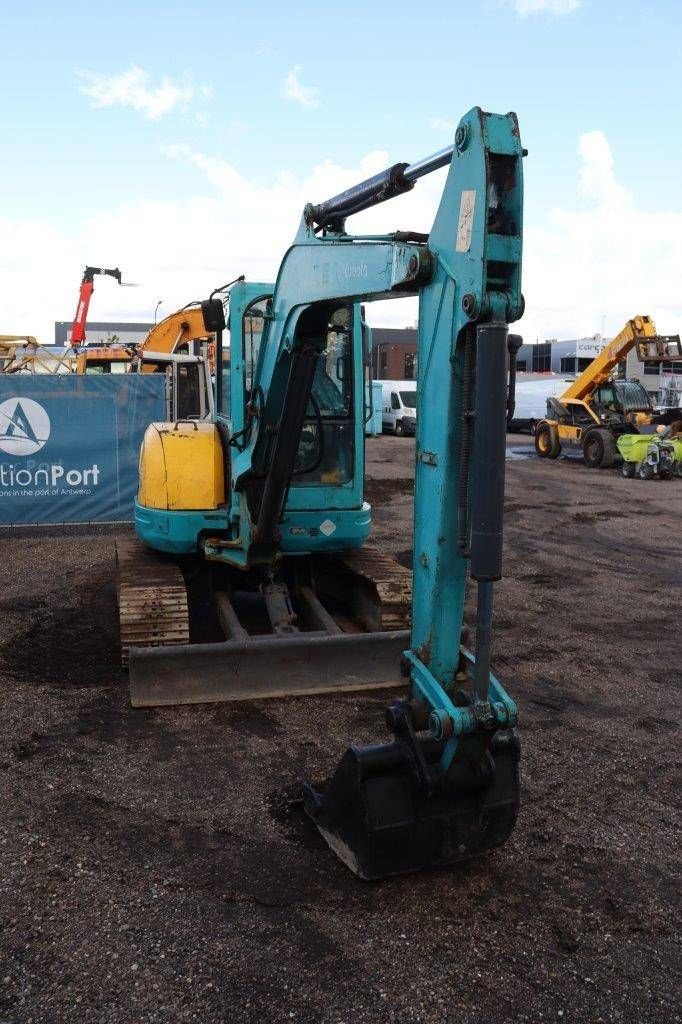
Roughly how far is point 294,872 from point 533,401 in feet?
103

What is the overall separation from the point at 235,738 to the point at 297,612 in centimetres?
223

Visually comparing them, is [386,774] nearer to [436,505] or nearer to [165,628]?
[436,505]

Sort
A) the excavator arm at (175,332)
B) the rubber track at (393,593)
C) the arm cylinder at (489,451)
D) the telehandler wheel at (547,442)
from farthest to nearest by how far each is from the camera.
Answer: the telehandler wheel at (547,442), the excavator arm at (175,332), the rubber track at (393,593), the arm cylinder at (489,451)

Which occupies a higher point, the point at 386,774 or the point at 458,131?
the point at 458,131

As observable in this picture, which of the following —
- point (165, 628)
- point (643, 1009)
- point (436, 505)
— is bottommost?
point (643, 1009)

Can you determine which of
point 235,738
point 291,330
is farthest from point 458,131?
point 235,738

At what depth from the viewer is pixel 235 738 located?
566 cm

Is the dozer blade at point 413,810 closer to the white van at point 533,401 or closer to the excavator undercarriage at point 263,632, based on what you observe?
the excavator undercarriage at point 263,632

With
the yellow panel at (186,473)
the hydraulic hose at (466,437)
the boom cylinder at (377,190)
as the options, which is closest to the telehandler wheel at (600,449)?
the yellow panel at (186,473)

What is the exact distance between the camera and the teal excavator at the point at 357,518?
3.67m

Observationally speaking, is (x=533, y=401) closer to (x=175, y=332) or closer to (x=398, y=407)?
(x=398, y=407)

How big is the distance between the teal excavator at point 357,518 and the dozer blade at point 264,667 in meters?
0.01

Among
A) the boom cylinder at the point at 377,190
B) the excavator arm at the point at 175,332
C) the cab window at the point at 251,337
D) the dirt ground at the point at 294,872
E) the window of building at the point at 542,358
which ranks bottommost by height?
the dirt ground at the point at 294,872

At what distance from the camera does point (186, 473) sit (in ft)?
23.5
